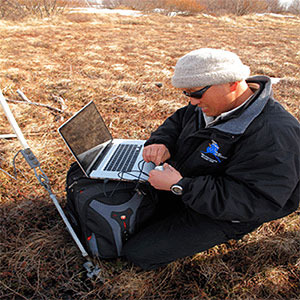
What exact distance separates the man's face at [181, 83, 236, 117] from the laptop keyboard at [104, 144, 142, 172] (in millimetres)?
847

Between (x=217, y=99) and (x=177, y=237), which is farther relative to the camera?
(x=177, y=237)

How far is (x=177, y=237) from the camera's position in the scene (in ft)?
4.86

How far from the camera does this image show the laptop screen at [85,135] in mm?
1638

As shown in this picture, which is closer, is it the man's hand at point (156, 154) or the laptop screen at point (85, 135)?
the laptop screen at point (85, 135)

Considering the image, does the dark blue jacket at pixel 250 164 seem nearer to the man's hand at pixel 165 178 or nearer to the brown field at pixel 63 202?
the man's hand at pixel 165 178

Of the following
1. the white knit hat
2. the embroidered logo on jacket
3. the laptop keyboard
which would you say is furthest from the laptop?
the white knit hat

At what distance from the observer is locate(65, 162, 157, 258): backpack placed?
149cm

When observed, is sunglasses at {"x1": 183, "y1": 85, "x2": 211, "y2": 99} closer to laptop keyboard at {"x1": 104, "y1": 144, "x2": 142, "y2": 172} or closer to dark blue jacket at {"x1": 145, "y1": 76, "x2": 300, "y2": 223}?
dark blue jacket at {"x1": 145, "y1": 76, "x2": 300, "y2": 223}

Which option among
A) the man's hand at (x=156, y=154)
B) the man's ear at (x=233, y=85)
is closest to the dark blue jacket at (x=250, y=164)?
the man's ear at (x=233, y=85)

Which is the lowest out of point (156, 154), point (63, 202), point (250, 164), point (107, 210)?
point (63, 202)

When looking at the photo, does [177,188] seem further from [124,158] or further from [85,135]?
[85,135]

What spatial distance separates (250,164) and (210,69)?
57 cm

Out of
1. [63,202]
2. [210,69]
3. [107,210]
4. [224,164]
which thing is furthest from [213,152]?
[63,202]

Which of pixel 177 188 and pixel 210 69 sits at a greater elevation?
pixel 210 69
